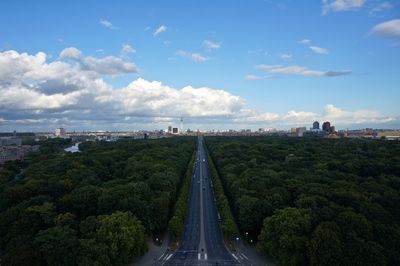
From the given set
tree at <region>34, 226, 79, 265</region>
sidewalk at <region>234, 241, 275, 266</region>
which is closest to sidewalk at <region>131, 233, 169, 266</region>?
tree at <region>34, 226, 79, 265</region>

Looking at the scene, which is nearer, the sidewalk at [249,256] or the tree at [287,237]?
the tree at [287,237]

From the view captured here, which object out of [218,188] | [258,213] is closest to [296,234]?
[258,213]

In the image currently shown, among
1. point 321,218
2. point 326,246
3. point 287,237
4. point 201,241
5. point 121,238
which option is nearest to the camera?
point 326,246

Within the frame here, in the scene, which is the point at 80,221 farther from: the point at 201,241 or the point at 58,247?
the point at 201,241

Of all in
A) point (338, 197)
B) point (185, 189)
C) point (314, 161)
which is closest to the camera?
point (338, 197)

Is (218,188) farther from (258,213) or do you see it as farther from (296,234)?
(296,234)

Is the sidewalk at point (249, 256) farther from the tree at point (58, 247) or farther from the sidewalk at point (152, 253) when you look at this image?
the tree at point (58, 247)

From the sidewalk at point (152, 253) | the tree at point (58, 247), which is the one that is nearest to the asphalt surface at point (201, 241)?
the sidewalk at point (152, 253)

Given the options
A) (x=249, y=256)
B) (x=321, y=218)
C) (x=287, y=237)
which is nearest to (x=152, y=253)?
(x=249, y=256)
